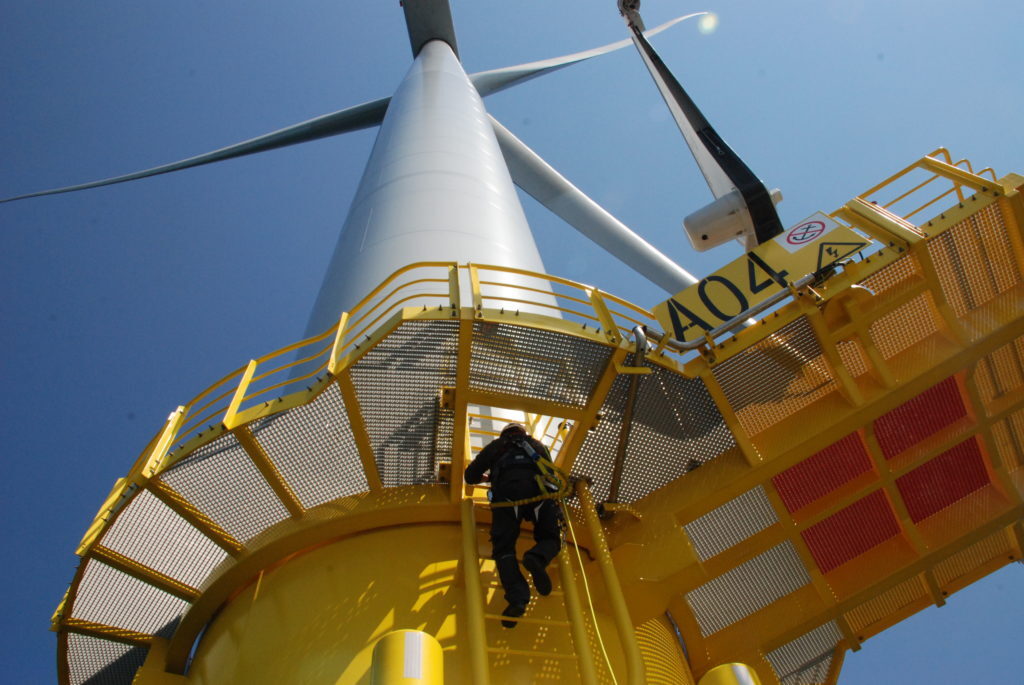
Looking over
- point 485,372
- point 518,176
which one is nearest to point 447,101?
point 518,176

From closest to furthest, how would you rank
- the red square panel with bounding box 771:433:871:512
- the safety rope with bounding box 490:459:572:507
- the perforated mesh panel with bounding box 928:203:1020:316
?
the safety rope with bounding box 490:459:572:507 < the perforated mesh panel with bounding box 928:203:1020:316 < the red square panel with bounding box 771:433:871:512

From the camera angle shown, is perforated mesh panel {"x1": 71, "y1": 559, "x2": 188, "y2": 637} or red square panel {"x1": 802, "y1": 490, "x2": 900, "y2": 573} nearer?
perforated mesh panel {"x1": 71, "y1": 559, "x2": 188, "y2": 637}

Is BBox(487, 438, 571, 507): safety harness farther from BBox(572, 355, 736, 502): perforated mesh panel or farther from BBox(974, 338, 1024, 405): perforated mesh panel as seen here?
BBox(974, 338, 1024, 405): perforated mesh panel

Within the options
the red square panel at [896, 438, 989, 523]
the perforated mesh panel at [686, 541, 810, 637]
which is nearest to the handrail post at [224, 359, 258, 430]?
the perforated mesh panel at [686, 541, 810, 637]

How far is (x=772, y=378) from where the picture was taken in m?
8.03

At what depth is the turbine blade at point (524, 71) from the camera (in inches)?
1088

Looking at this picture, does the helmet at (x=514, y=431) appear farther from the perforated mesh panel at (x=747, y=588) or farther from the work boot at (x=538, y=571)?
the perforated mesh panel at (x=747, y=588)

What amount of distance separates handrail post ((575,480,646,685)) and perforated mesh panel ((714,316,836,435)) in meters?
1.74

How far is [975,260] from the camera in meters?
8.06

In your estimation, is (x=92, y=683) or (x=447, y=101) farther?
(x=447, y=101)

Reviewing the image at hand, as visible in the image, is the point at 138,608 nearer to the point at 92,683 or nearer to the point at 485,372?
the point at 92,683

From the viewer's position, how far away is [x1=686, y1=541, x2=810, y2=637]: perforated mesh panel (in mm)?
9016

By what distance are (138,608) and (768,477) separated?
22.4 feet

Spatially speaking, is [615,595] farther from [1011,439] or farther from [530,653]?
[1011,439]
